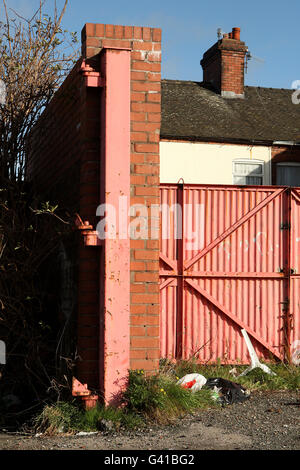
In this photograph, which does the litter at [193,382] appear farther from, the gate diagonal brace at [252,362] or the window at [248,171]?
the window at [248,171]

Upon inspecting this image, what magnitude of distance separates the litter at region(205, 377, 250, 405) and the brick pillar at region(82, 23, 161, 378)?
104 centimetres

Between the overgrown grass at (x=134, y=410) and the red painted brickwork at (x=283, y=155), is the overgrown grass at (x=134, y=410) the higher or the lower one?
the lower one

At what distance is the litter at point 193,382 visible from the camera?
19.0 feet

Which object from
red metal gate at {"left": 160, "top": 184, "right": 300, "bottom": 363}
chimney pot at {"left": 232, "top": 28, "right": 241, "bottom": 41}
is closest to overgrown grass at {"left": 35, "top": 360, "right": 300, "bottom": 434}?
red metal gate at {"left": 160, "top": 184, "right": 300, "bottom": 363}

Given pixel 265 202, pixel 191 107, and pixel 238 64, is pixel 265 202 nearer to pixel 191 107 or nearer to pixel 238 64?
pixel 191 107

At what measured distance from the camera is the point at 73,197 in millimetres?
5711

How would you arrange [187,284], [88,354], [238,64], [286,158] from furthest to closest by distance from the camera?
[238,64], [286,158], [187,284], [88,354]

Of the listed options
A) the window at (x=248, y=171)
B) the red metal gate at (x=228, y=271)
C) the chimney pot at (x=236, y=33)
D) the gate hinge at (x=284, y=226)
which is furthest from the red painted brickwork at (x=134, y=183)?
the chimney pot at (x=236, y=33)

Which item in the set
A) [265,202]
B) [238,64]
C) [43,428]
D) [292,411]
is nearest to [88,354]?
[43,428]

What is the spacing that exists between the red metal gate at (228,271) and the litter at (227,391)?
1338 millimetres

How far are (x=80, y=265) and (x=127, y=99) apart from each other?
156 cm

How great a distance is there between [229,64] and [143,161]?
1297cm

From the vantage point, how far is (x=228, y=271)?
7660 mm

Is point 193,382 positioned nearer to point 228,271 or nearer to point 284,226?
point 228,271
